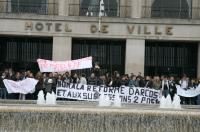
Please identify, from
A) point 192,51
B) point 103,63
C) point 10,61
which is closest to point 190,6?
point 192,51

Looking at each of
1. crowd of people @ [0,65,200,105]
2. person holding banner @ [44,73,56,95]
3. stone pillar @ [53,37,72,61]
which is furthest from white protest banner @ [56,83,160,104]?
stone pillar @ [53,37,72,61]

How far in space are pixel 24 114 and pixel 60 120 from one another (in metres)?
1.24

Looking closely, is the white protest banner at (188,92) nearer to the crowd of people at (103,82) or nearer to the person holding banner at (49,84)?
the crowd of people at (103,82)

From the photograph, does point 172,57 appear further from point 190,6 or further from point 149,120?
point 149,120

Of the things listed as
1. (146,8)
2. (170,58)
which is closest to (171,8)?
(146,8)

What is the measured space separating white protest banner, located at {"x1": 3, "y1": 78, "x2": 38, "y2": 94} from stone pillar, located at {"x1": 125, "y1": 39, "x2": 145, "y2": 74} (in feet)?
31.0

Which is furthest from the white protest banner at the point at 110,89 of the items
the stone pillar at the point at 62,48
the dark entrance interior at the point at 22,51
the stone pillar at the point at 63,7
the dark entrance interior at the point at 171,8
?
the dark entrance interior at the point at 171,8

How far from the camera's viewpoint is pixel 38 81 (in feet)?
91.7

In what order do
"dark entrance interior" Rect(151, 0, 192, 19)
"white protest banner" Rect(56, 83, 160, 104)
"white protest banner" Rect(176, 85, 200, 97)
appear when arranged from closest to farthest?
"white protest banner" Rect(56, 83, 160, 104) < "white protest banner" Rect(176, 85, 200, 97) < "dark entrance interior" Rect(151, 0, 192, 19)

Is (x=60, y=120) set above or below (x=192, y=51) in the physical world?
below

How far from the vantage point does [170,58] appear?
38.6 metres

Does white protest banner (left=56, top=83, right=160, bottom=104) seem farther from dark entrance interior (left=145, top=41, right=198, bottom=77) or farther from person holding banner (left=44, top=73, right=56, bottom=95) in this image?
dark entrance interior (left=145, top=41, right=198, bottom=77)

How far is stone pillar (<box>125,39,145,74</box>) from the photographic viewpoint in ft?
118

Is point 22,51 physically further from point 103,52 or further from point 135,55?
point 135,55
